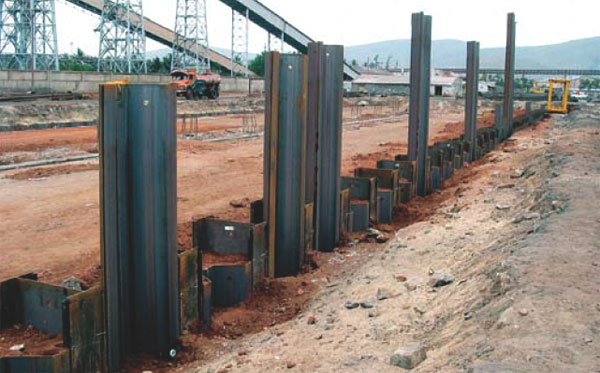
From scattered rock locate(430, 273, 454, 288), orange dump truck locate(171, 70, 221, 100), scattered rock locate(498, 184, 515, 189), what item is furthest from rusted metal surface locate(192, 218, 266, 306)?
orange dump truck locate(171, 70, 221, 100)

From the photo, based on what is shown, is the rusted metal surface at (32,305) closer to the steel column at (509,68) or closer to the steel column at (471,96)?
the steel column at (471,96)

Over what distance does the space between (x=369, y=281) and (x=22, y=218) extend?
669 cm

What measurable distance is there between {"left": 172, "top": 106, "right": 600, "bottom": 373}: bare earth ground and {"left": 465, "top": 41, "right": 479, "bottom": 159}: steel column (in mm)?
10309

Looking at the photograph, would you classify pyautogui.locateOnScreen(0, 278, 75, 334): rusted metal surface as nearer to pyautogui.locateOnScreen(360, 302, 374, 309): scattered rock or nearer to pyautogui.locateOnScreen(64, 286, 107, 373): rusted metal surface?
pyautogui.locateOnScreen(64, 286, 107, 373): rusted metal surface

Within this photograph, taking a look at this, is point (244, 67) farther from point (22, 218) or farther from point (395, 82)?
point (22, 218)

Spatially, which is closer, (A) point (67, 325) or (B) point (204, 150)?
(A) point (67, 325)

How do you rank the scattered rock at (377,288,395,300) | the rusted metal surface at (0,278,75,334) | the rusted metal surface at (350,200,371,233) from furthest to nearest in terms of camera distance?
the rusted metal surface at (350,200,371,233) < the scattered rock at (377,288,395,300) < the rusted metal surface at (0,278,75,334)

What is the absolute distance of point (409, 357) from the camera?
5324mm

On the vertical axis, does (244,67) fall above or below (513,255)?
above

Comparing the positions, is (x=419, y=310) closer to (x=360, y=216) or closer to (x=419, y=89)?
(x=360, y=216)

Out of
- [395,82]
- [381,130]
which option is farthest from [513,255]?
[395,82]

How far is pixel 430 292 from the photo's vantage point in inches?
302

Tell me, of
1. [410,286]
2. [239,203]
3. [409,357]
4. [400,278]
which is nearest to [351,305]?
[410,286]

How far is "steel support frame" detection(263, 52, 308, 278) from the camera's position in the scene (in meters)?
9.15
